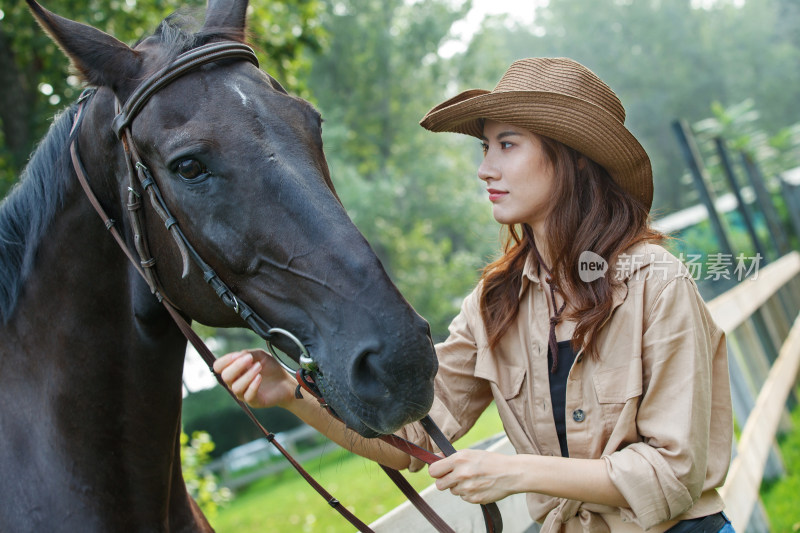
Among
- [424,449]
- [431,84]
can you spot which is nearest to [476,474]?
[424,449]

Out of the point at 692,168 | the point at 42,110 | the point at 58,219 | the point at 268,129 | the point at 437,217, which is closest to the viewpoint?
the point at 268,129

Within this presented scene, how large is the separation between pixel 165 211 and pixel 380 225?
55.8 ft

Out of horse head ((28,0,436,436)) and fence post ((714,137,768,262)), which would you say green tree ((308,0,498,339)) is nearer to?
fence post ((714,137,768,262))

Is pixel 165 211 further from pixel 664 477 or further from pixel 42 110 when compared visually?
pixel 42 110

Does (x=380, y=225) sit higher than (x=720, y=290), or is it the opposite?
(x=720, y=290)

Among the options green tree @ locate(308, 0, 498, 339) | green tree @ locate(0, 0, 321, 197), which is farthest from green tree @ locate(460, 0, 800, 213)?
green tree @ locate(0, 0, 321, 197)

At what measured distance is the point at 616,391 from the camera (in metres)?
2.01

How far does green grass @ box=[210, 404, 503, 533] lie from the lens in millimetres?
8145

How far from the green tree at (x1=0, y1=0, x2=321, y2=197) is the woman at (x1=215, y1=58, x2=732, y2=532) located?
3.70 m

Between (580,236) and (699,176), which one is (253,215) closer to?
(580,236)

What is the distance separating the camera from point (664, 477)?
185cm

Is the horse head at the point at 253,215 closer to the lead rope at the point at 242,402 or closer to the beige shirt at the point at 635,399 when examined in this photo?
the lead rope at the point at 242,402

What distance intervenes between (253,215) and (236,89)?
15.1 inches

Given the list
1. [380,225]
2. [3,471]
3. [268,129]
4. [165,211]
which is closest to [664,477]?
[268,129]
